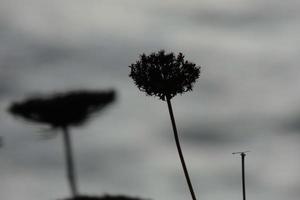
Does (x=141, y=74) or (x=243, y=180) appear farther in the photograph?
(x=243, y=180)

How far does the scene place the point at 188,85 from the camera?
69.0 meters

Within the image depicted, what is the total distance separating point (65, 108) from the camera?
6706cm

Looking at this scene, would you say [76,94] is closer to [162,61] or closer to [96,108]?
[96,108]

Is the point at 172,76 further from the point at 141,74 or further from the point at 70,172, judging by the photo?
the point at 70,172

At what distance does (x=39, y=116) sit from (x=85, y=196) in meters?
7.06

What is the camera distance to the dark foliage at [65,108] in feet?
221

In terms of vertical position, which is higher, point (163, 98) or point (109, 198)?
point (163, 98)

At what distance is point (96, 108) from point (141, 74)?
4436 mm

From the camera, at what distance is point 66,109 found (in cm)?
6712

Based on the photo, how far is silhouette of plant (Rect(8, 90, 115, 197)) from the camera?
6725cm

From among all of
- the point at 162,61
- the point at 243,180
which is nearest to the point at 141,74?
the point at 162,61

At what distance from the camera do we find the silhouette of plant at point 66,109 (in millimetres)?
67250

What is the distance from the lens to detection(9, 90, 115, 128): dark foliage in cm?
6731

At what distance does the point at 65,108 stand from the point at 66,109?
12cm
